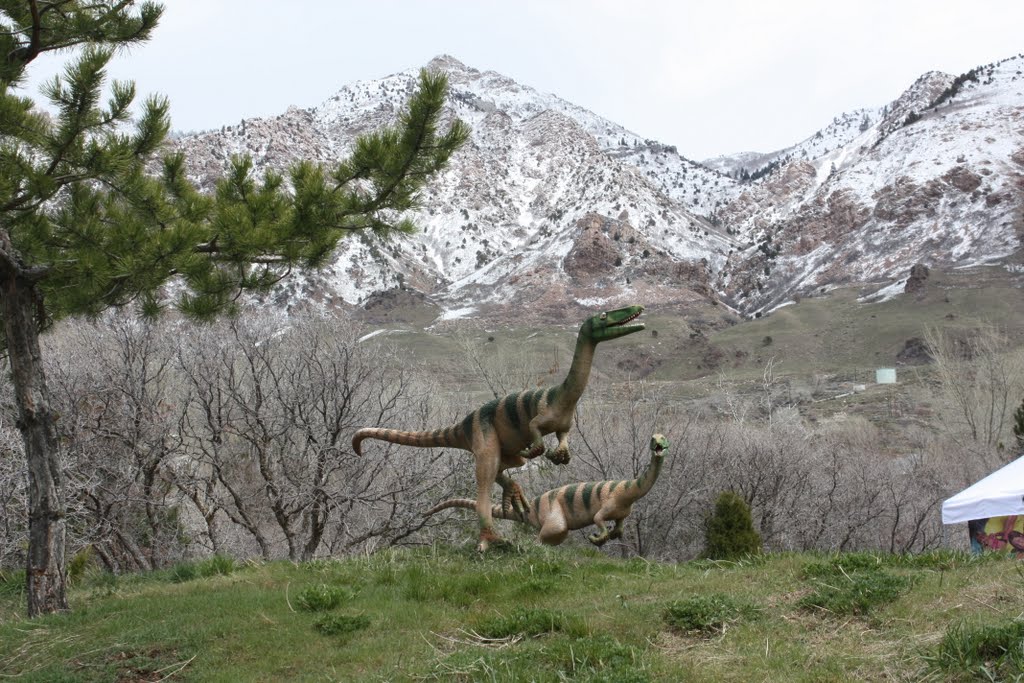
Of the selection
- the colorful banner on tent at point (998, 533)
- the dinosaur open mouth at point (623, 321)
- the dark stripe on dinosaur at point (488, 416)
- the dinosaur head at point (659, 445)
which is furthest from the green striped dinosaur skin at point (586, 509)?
the colorful banner on tent at point (998, 533)

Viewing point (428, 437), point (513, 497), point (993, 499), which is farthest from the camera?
point (993, 499)

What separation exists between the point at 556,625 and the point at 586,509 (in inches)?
121

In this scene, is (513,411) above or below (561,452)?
above

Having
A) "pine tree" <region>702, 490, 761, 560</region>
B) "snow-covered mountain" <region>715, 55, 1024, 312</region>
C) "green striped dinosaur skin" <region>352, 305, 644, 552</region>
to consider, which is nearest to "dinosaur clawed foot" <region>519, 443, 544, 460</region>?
"green striped dinosaur skin" <region>352, 305, 644, 552</region>

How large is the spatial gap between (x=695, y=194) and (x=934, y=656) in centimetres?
16213

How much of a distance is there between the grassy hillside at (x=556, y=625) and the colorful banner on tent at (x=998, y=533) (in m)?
5.92

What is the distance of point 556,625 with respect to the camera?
17.4ft

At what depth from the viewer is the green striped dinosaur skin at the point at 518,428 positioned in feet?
21.7

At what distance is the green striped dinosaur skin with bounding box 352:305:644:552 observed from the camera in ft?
21.7

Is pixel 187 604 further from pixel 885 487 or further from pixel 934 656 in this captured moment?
pixel 885 487

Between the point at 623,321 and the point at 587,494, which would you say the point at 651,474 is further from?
the point at 623,321

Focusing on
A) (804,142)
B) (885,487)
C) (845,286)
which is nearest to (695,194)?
(804,142)

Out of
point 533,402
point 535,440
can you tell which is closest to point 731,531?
point 535,440

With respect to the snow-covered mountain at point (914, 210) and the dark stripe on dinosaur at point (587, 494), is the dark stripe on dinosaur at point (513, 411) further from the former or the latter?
the snow-covered mountain at point (914, 210)
